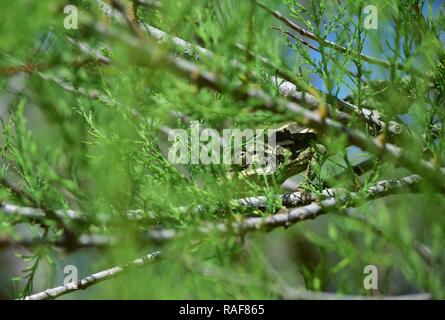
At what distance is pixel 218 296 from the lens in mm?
585

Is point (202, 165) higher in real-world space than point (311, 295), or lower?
higher

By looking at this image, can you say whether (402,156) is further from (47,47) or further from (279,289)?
(47,47)

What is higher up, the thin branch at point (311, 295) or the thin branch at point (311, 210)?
the thin branch at point (311, 210)

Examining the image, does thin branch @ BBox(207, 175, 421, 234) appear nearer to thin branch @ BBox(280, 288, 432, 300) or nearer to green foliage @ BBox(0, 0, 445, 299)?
green foliage @ BBox(0, 0, 445, 299)

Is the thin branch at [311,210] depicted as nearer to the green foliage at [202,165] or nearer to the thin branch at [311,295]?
the green foliage at [202,165]

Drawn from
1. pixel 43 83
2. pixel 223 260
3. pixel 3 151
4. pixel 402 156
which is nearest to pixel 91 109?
pixel 3 151

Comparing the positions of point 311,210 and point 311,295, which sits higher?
point 311,210

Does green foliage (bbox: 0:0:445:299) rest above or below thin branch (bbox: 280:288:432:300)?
above

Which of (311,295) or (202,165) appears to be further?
(202,165)

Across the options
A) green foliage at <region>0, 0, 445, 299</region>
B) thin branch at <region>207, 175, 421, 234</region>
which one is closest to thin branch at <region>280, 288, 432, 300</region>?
green foliage at <region>0, 0, 445, 299</region>

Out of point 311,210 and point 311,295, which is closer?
point 311,295

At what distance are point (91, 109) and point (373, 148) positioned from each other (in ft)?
2.02

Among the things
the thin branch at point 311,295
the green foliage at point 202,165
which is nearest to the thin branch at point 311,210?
the green foliage at point 202,165

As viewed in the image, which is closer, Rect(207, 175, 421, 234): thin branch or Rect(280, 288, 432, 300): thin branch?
Rect(280, 288, 432, 300): thin branch
